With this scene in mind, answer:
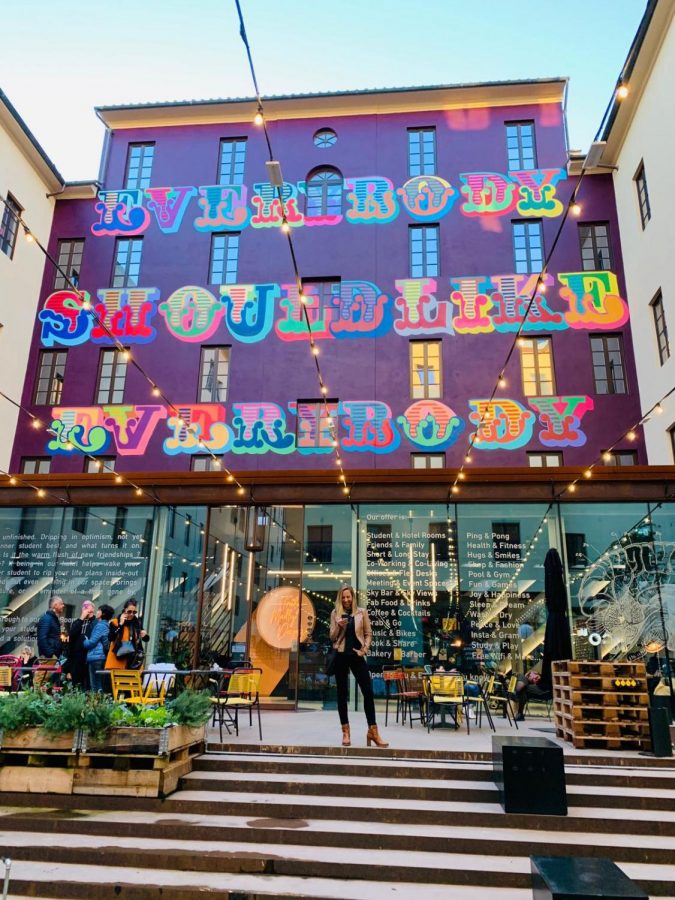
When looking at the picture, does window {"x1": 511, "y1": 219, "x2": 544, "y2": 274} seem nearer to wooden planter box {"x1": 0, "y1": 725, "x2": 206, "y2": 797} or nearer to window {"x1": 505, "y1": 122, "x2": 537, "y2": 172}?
window {"x1": 505, "y1": 122, "x2": 537, "y2": 172}

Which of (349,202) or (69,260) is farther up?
(349,202)

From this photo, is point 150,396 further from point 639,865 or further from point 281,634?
point 639,865

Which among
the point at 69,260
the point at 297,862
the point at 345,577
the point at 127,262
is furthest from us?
the point at 69,260

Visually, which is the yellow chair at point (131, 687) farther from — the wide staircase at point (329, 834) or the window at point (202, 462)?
the window at point (202, 462)

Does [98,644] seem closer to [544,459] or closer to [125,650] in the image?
[125,650]

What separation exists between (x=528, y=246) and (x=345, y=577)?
8.76 meters

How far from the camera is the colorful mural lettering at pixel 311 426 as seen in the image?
46.7ft

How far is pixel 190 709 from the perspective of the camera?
6.86 metres

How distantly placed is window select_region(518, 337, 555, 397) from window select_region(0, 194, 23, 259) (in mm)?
11877

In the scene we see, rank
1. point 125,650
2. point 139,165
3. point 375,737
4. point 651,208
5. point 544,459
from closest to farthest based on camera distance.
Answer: point 375,737 → point 125,650 → point 651,208 → point 544,459 → point 139,165

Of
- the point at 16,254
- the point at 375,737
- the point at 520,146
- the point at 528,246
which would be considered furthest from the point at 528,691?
the point at 16,254

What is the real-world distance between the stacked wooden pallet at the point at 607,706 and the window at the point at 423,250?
995cm

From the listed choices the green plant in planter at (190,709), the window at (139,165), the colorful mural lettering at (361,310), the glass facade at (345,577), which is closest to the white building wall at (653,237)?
the colorful mural lettering at (361,310)

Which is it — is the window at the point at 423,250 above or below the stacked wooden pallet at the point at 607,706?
above
